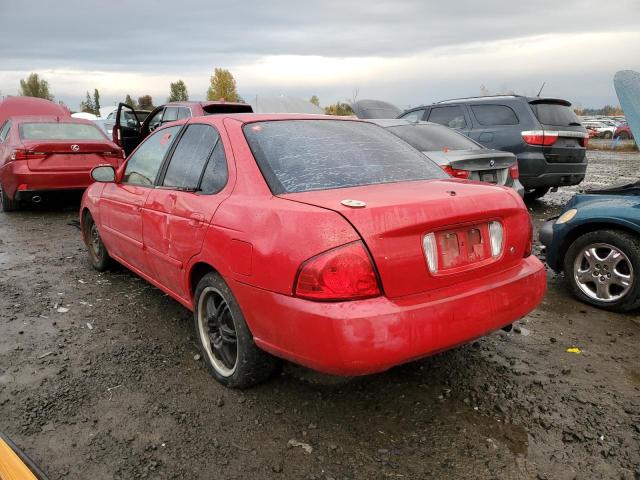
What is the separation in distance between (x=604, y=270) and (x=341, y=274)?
292 cm

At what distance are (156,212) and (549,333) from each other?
9.74ft

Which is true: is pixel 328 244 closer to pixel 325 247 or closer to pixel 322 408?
pixel 325 247

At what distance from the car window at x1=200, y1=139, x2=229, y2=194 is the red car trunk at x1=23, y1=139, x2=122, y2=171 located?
570 cm

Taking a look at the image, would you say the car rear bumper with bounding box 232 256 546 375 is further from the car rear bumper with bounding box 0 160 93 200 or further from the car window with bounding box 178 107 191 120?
the car window with bounding box 178 107 191 120

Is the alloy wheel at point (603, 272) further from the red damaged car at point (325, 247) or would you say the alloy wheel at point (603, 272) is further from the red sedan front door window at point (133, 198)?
the red sedan front door window at point (133, 198)

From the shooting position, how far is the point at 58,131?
8.38 metres

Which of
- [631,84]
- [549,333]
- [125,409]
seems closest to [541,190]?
[631,84]

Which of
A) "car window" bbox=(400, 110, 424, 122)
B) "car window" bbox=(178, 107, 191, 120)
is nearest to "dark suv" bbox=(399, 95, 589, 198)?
"car window" bbox=(400, 110, 424, 122)

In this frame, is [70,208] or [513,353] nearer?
[513,353]

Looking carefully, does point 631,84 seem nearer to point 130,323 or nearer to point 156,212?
point 156,212

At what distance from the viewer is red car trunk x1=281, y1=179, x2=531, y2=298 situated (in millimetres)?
2229

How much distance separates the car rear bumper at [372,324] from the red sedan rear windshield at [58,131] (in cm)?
709

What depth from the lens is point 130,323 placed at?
388cm

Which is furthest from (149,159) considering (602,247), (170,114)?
(170,114)
